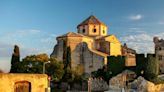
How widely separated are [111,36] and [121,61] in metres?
19.1

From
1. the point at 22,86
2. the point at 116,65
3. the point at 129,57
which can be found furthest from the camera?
the point at 129,57

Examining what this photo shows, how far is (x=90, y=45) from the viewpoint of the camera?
76.8 meters

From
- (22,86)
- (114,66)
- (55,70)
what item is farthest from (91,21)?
(22,86)

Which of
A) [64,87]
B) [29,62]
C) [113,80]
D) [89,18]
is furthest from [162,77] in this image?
[89,18]

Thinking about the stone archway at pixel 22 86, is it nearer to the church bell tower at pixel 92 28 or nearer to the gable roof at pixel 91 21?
the church bell tower at pixel 92 28

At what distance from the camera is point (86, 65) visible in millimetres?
73000

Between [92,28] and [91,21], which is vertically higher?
[91,21]

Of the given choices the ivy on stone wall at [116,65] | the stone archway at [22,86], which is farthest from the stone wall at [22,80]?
the ivy on stone wall at [116,65]

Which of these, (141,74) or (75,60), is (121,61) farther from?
(75,60)

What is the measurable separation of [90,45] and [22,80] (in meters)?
51.4

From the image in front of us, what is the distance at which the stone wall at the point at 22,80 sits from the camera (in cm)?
2452

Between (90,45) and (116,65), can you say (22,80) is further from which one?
(90,45)

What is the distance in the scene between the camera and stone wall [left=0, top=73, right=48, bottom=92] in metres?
24.5

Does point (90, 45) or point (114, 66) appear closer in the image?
point (114, 66)
